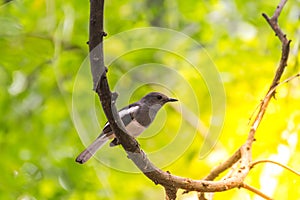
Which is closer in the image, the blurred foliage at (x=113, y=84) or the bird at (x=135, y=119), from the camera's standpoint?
the bird at (x=135, y=119)

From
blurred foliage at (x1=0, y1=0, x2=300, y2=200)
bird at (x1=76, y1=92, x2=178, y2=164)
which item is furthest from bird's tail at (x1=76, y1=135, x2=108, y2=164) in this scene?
blurred foliage at (x1=0, y1=0, x2=300, y2=200)

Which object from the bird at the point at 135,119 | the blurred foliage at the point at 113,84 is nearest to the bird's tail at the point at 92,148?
the bird at the point at 135,119

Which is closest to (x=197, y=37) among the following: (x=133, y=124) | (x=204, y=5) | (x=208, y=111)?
(x=204, y=5)

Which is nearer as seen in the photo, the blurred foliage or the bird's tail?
the bird's tail

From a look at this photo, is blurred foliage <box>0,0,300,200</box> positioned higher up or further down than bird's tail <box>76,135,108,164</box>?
higher up

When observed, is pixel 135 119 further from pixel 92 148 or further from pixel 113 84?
pixel 113 84

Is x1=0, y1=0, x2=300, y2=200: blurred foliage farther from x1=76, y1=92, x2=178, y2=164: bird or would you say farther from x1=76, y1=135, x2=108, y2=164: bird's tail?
x1=76, y1=135, x2=108, y2=164: bird's tail

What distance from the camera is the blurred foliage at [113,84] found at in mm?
2574

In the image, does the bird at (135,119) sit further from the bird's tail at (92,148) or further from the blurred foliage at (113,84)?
the blurred foliage at (113,84)

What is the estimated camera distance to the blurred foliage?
2.57 meters

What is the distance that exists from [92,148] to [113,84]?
943 mm

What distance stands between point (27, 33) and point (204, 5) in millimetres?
1040

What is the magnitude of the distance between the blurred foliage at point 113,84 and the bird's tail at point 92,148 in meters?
0.33

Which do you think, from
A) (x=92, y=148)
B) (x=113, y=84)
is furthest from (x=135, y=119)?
(x=113, y=84)
